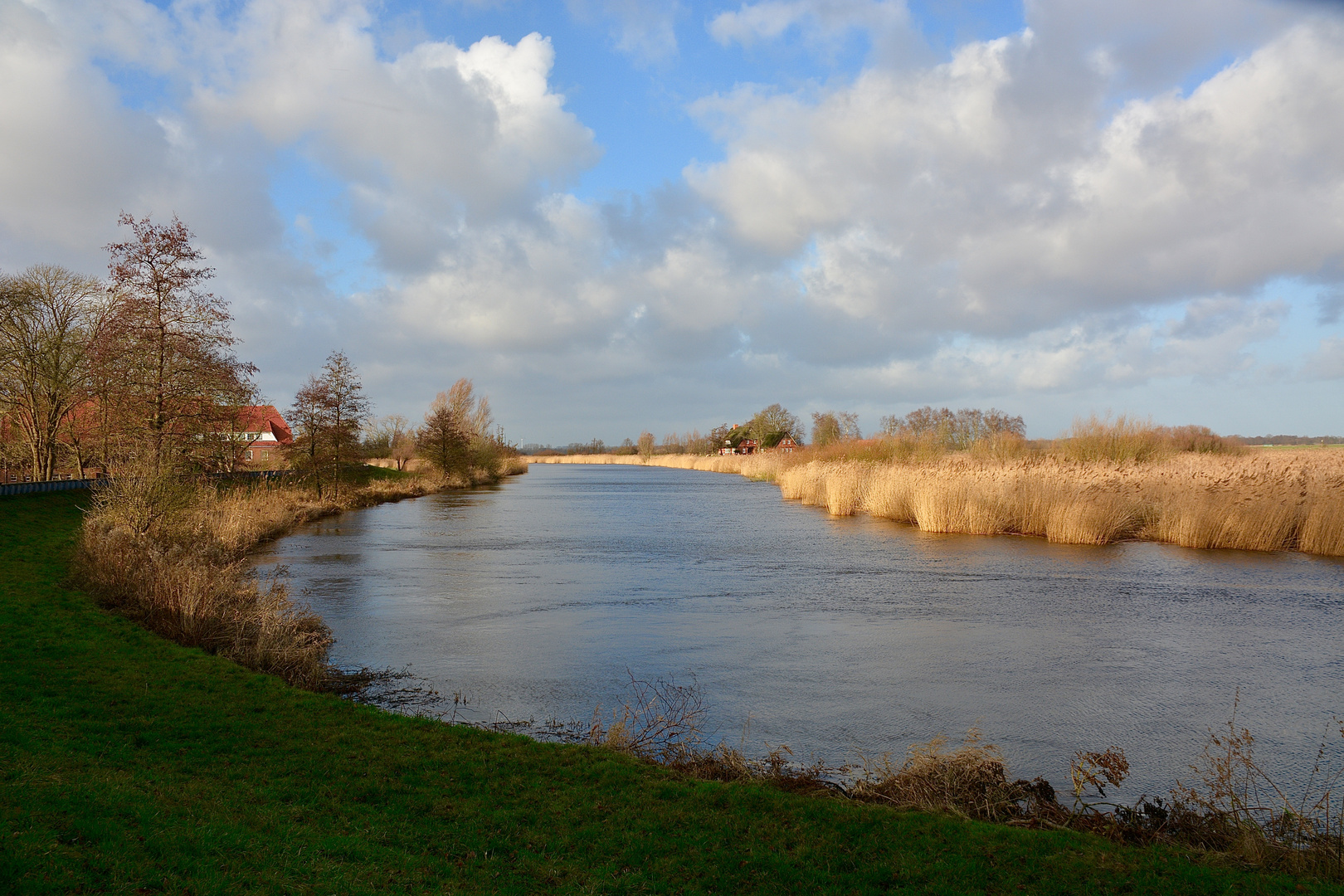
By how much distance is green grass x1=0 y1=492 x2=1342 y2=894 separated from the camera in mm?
3869

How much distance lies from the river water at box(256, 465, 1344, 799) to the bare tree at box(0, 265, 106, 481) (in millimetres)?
12295

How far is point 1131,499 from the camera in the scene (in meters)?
21.7

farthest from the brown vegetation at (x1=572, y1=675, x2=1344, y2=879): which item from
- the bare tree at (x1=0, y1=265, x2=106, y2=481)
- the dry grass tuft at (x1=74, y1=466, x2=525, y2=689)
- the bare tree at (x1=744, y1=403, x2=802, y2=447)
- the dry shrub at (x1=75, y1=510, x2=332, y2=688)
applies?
the bare tree at (x1=744, y1=403, x2=802, y2=447)

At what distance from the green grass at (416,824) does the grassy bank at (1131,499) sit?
59.5 feet

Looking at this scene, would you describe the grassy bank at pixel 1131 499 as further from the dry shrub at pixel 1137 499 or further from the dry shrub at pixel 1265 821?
the dry shrub at pixel 1265 821

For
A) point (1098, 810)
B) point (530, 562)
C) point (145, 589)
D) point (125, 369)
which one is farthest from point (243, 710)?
point (125, 369)

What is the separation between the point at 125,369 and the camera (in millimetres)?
16781

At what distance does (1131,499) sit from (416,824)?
71.6 ft

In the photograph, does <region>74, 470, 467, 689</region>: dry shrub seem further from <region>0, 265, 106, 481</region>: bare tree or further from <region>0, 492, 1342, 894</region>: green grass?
<region>0, 265, 106, 481</region>: bare tree

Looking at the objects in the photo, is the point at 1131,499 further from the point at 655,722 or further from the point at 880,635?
the point at 655,722

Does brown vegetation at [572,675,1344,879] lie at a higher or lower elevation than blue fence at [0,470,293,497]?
lower

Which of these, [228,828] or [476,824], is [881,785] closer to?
[476,824]

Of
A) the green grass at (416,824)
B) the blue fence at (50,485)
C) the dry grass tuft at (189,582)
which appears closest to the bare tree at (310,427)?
the blue fence at (50,485)

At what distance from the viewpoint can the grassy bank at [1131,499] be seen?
1894 centimetres
